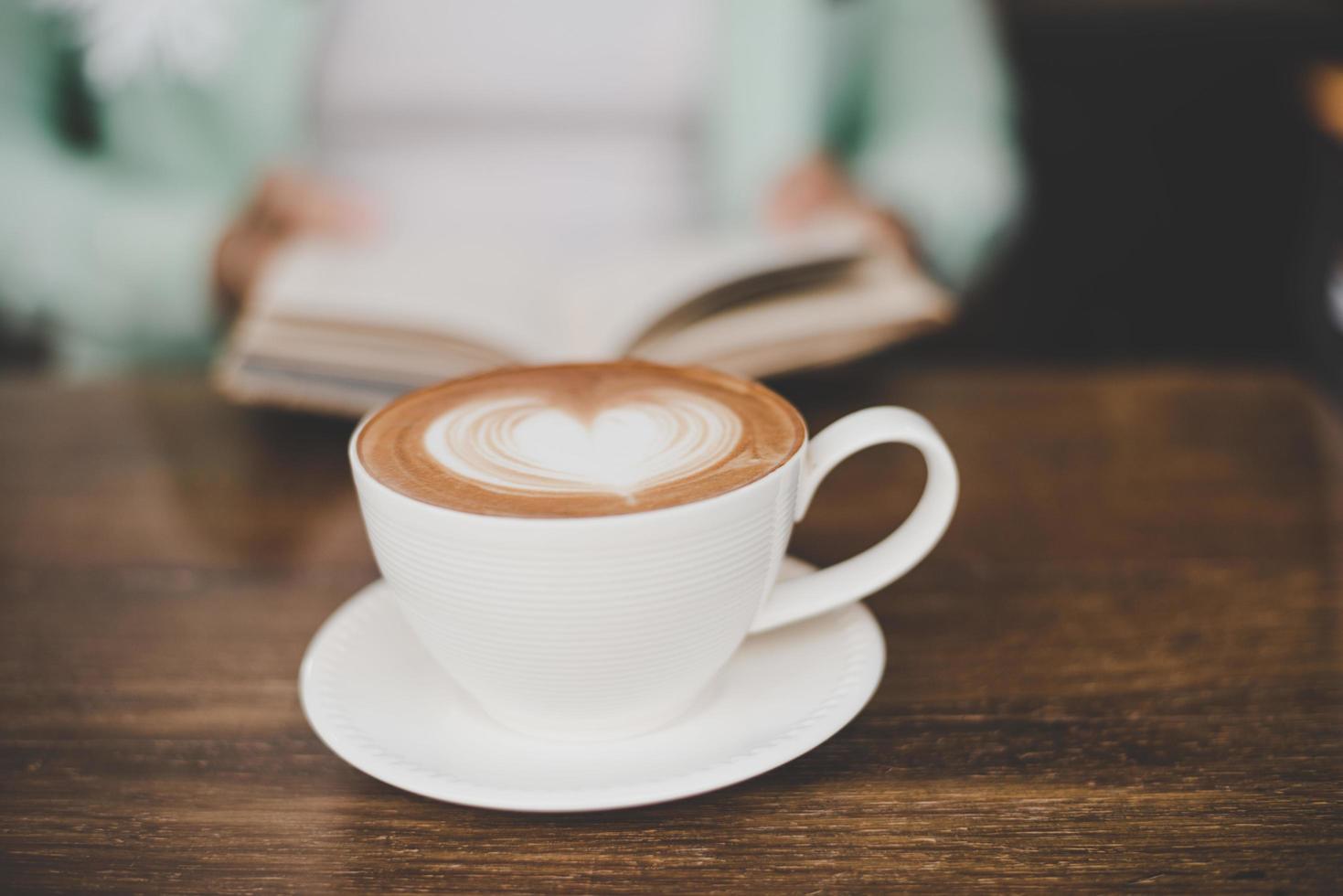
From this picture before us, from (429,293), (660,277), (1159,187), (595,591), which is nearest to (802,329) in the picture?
(660,277)

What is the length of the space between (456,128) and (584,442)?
124cm

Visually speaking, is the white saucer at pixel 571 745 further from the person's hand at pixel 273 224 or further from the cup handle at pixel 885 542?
the person's hand at pixel 273 224

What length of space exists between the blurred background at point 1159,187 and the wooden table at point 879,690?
4.32 ft

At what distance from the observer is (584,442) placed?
402mm

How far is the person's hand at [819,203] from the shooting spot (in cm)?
129

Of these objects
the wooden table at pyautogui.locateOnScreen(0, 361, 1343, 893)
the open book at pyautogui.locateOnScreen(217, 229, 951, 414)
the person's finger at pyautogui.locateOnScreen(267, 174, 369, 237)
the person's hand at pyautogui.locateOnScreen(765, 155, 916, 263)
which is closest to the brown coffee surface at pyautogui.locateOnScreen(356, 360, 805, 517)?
the wooden table at pyautogui.locateOnScreen(0, 361, 1343, 893)

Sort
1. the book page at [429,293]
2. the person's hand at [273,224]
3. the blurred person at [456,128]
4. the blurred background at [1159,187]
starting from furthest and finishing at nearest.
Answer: the blurred background at [1159,187]
the blurred person at [456,128]
the person's hand at [273,224]
the book page at [429,293]

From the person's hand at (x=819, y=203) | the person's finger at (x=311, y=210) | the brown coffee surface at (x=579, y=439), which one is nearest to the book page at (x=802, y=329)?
the brown coffee surface at (x=579, y=439)

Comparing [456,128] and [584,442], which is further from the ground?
[584,442]

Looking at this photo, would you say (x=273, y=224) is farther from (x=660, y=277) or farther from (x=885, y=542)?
(x=885, y=542)

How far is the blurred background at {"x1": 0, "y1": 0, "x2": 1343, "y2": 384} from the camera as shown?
1.97 m

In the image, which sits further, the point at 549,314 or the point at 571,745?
the point at 549,314

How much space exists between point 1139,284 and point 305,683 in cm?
205

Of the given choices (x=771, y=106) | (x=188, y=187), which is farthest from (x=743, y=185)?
(x=188, y=187)
